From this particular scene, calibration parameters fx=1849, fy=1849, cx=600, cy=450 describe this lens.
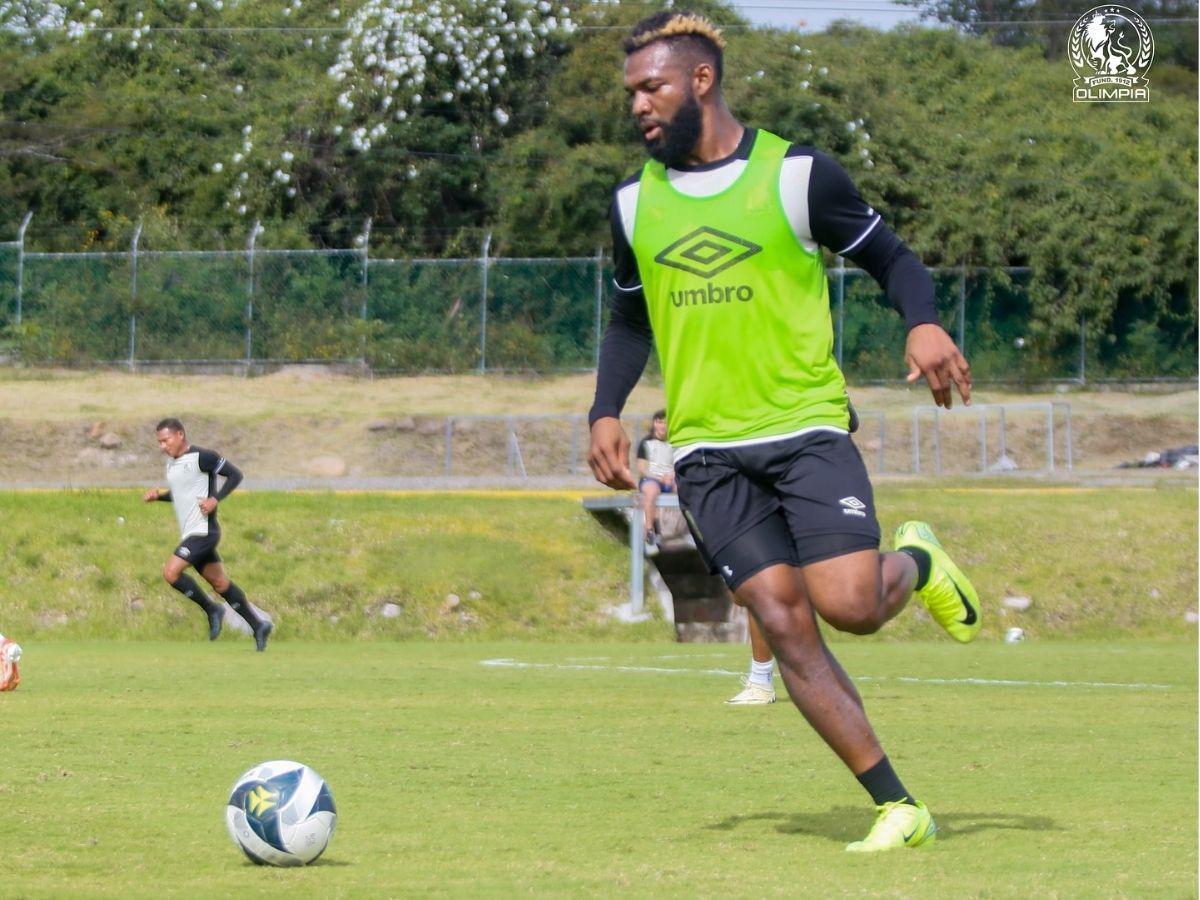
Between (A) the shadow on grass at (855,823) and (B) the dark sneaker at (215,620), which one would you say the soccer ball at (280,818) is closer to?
(A) the shadow on grass at (855,823)

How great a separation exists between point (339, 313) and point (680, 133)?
30384 millimetres

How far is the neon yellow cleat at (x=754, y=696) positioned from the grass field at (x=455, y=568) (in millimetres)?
8366

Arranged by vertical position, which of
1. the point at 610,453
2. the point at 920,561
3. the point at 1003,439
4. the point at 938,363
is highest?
the point at 938,363

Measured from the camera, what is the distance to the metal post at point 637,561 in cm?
1794

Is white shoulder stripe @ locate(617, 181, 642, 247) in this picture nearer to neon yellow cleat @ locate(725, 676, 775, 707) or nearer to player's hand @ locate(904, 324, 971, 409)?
player's hand @ locate(904, 324, 971, 409)

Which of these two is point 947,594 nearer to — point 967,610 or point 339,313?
point 967,610

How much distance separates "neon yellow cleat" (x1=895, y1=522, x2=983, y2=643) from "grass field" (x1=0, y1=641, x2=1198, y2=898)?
612 millimetres

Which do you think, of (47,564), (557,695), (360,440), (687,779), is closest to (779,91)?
(360,440)

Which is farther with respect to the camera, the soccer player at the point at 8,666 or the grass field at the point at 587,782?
the soccer player at the point at 8,666

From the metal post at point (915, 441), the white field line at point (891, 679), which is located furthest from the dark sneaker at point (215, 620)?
the metal post at point (915, 441)

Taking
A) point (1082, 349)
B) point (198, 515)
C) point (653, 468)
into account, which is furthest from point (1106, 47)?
point (198, 515)

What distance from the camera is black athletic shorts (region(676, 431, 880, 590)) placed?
517 centimetres

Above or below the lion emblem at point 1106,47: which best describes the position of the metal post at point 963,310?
below

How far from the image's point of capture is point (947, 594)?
228 inches
